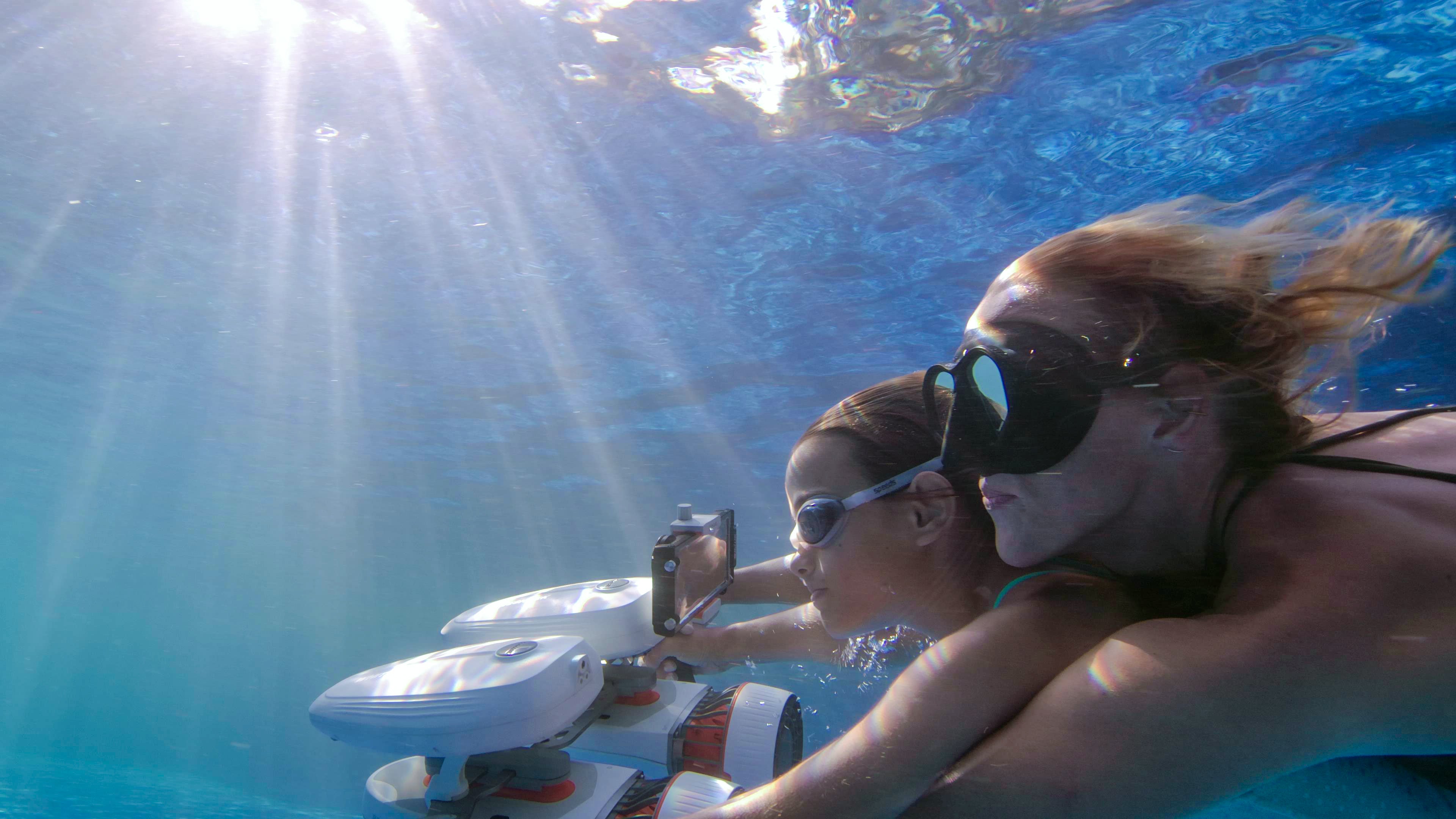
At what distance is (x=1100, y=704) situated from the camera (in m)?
1.34

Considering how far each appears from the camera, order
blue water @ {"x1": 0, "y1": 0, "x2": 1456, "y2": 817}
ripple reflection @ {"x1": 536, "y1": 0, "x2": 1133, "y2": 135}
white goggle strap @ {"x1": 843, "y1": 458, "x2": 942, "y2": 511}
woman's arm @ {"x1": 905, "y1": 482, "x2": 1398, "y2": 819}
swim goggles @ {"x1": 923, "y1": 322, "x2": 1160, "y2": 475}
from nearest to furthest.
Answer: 1. woman's arm @ {"x1": 905, "y1": 482, "x2": 1398, "y2": 819}
2. swim goggles @ {"x1": 923, "y1": 322, "x2": 1160, "y2": 475}
3. white goggle strap @ {"x1": 843, "y1": 458, "x2": 942, "y2": 511}
4. ripple reflection @ {"x1": 536, "y1": 0, "x2": 1133, "y2": 135}
5. blue water @ {"x1": 0, "y1": 0, "x2": 1456, "y2": 817}

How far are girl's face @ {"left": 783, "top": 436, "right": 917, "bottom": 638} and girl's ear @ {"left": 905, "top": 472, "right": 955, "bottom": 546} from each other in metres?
0.04

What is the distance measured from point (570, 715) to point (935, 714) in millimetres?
1022

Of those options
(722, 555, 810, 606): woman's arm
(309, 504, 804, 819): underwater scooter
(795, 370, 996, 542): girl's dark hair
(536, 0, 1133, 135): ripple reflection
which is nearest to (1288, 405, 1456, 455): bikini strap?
(795, 370, 996, 542): girl's dark hair

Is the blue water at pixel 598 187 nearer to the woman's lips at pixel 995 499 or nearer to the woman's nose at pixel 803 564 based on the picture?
the woman's lips at pixel 995 499

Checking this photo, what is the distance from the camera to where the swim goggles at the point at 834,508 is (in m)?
2.46

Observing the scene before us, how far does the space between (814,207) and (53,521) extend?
230 ft

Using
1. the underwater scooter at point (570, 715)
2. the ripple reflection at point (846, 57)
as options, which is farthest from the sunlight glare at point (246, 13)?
the underwater scooter at point (570, 715)

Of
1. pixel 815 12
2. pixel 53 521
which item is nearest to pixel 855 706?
pixel 815 12

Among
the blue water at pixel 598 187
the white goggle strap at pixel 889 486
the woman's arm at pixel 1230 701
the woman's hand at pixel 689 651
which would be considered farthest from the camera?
the blue water at pixel 598 187

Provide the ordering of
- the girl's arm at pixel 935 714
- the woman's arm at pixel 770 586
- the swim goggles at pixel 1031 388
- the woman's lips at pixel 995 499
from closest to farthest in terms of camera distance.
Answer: the girl's arm at pixel 935 714, the swim goggles at pixel 1031 388, the woman's lips at pixel 995 499, the woman's arm at pixel 770 586

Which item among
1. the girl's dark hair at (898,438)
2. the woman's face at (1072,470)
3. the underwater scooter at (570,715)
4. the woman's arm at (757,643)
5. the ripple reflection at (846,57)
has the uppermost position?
the ripple reflection at (846,57)

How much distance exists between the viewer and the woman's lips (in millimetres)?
1998

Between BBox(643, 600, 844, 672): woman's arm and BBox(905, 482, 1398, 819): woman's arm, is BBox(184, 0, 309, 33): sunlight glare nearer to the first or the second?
BBox(643, 600, 844, 672): woman's arm
